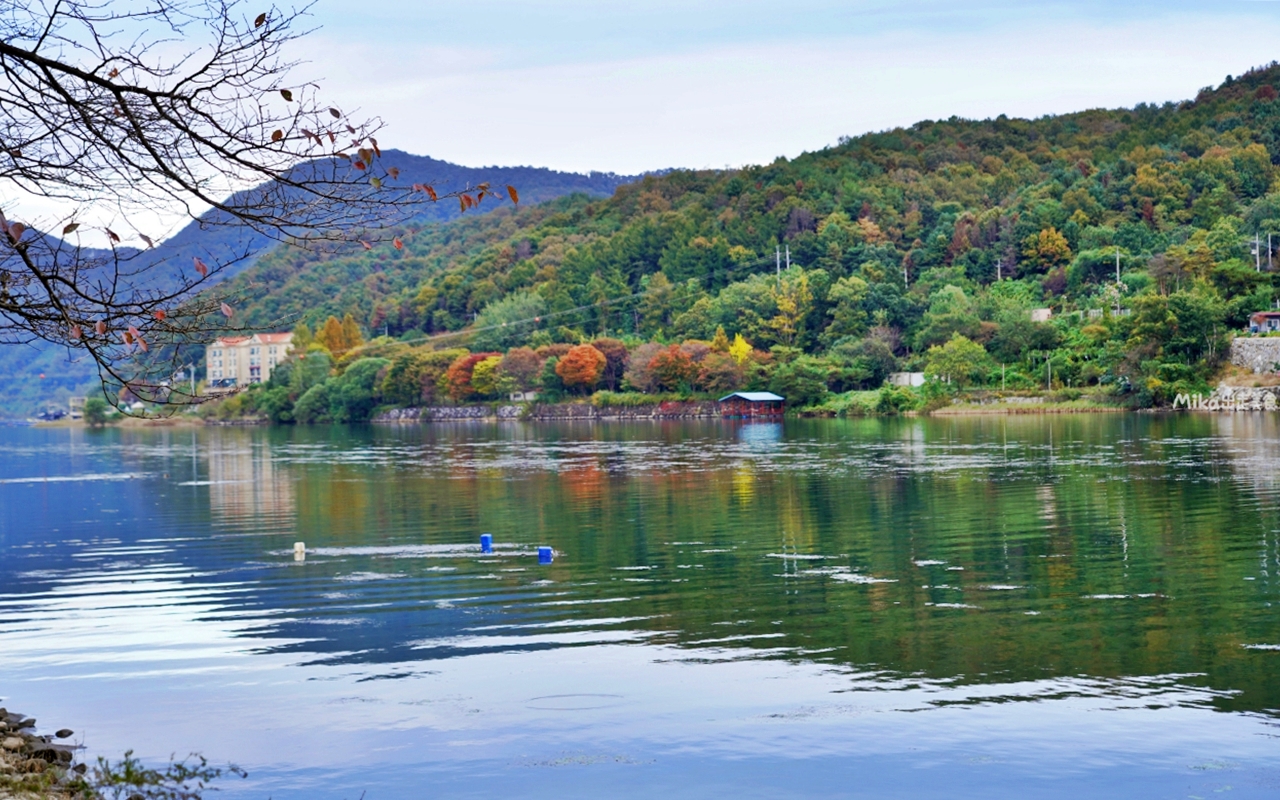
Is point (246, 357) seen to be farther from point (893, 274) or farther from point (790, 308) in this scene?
point (893, 274)

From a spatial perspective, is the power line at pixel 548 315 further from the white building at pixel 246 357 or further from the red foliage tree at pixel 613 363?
the white building at pixel 246 357

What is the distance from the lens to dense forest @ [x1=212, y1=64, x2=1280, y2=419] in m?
88.8

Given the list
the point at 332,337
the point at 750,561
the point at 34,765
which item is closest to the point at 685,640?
the point at 750,561

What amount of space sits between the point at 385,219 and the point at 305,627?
350 inches

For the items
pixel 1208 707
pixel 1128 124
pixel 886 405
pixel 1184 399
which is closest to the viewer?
pixel 1208 707

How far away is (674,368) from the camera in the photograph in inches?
4257

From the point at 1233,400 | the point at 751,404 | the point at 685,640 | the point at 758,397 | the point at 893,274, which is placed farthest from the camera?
the point at 893,274

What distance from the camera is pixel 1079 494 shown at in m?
28.0

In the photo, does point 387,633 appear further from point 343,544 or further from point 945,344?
point 945,344

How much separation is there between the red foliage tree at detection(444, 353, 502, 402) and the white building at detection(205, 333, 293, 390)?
55414 mm

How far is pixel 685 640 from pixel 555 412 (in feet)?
326

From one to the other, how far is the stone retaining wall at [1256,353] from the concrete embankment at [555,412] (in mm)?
38424

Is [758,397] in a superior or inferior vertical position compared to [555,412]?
superior

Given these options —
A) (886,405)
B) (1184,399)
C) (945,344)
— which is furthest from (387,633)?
(945,344)
